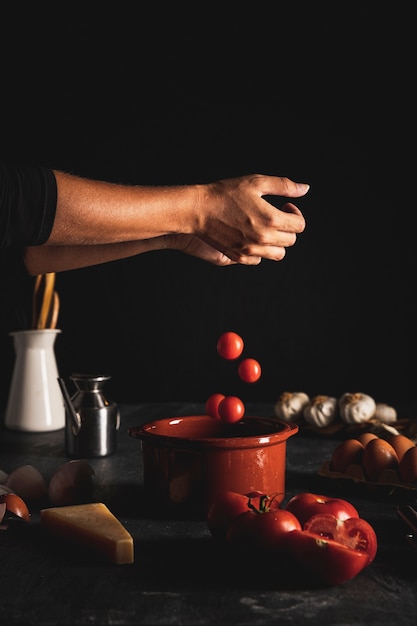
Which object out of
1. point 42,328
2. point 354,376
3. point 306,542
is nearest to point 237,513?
point 306,542

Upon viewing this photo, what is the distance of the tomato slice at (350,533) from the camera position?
86 centimetres

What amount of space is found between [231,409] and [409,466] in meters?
0.30

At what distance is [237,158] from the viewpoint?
94.7 inches

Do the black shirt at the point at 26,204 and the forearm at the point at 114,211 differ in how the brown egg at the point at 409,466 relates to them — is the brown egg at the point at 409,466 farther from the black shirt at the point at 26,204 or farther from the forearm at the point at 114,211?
the black shirt at the point at 26,204

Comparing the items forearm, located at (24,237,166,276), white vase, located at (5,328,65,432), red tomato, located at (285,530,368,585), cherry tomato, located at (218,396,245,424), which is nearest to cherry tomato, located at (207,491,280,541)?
red tomato, located at (285,530,368,585)

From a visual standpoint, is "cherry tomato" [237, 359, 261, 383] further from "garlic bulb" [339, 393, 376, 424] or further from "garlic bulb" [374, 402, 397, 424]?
"garlic bulb" [374, 402, 397, 424]

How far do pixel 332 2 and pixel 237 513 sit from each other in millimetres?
1870

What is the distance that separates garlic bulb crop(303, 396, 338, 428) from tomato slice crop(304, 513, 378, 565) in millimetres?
930

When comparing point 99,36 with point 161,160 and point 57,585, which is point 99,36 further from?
point 57,585

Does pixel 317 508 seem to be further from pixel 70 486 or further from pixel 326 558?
pixel 70 486

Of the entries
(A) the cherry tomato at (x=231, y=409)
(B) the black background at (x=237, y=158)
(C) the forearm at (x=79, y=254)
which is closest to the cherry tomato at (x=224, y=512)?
(A) the cherry tomato at (x=231, y=409)

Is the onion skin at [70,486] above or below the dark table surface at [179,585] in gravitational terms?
above

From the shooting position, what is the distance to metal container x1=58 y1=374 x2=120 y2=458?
1.58 metres

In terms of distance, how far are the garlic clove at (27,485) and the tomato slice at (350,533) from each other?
51cm
